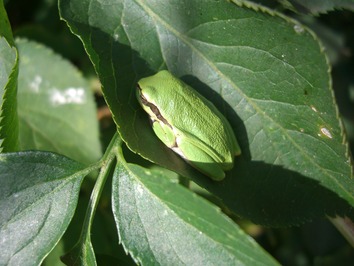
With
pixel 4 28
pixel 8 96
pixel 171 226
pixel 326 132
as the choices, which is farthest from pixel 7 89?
pixel 326 132

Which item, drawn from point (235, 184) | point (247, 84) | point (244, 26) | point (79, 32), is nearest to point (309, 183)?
point (235, 184)

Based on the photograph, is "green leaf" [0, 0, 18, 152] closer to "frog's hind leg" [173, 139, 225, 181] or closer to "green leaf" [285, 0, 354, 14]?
"frog's hind leg" [173, 139, 225, 181]

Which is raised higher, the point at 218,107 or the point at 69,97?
the point at 218,107

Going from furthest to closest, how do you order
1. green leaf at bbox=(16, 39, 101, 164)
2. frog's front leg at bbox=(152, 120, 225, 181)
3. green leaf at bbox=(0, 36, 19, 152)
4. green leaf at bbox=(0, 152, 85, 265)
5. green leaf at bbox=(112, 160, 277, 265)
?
1. green leaf at bbox=(16, 39, 101, 164)
2. frog's front leg at bbox=(152, 120, 225, 181)
3. green leaf at bbox=(0, 36, 19, 152)
4. green leaf at bbox=(0, 152, 85, 265)
5. green leaf at bbox=(112, 160, 277, 265)

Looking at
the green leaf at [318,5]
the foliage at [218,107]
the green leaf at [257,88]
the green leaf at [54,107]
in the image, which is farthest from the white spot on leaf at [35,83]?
the green leaf at [318,5]

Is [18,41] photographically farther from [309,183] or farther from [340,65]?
[340,65]

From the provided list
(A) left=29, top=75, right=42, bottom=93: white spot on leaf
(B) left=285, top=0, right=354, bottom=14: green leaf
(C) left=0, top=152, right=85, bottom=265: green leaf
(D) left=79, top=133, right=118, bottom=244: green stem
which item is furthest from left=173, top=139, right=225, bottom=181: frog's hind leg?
(A) left=29, top=75, right=42, bottom=93: white spot on leaf

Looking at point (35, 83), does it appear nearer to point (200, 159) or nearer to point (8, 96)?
point (8, 96)
